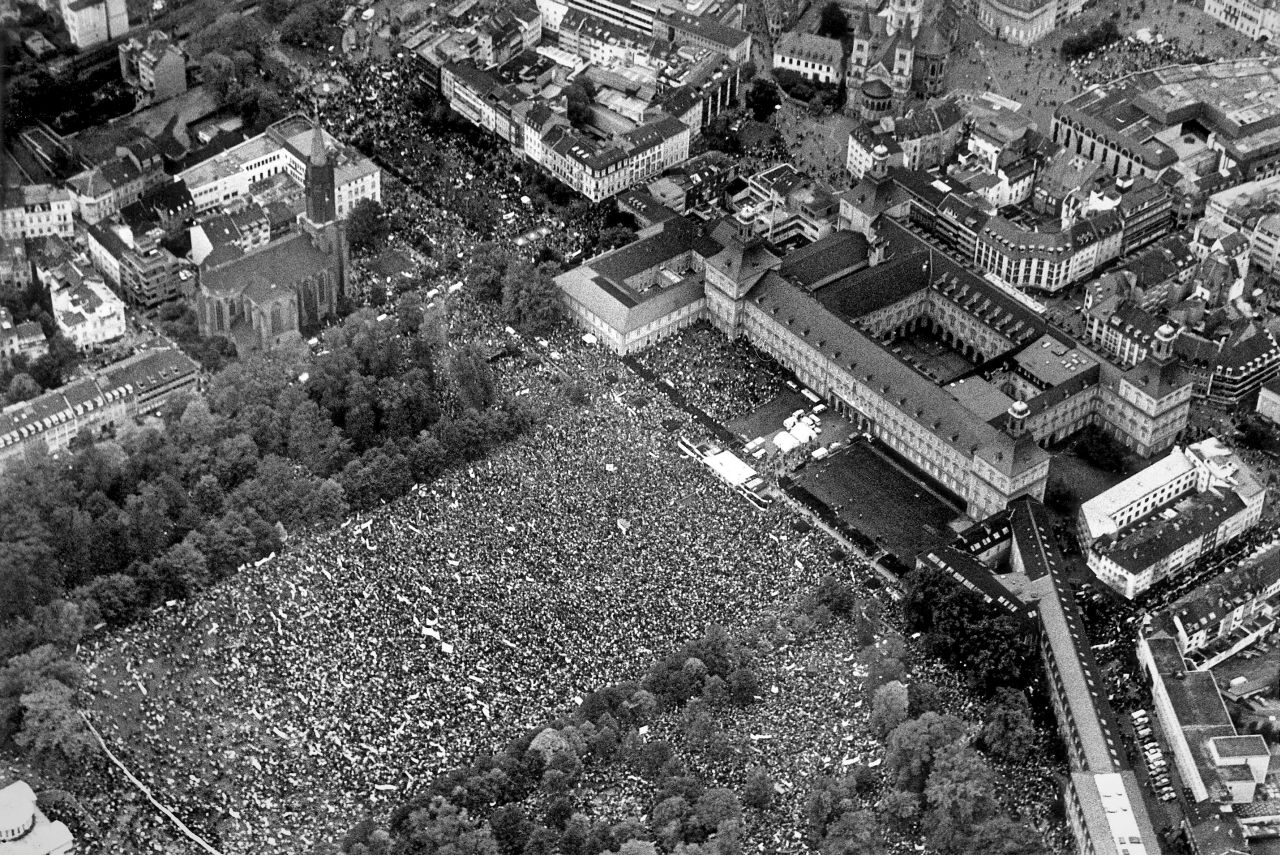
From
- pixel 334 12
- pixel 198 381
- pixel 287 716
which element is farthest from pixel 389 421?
pixel 334 12

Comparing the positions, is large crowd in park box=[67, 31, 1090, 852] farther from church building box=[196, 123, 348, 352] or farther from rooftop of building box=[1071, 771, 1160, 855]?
church building box=[196, 123, 348, 352]

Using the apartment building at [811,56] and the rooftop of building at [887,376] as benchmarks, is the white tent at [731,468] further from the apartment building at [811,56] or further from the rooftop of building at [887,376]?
the apartment building at [811,56]

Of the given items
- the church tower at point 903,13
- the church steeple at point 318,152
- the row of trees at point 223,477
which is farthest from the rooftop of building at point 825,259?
the church tower at point 903,13

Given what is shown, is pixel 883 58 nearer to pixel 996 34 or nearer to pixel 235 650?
pixel 996 34

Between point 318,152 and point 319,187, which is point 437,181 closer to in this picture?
point 318,152

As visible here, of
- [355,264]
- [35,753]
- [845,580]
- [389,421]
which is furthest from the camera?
[355,264]
